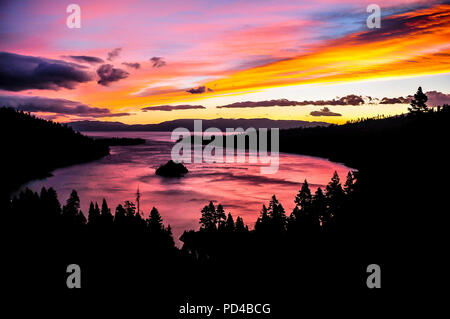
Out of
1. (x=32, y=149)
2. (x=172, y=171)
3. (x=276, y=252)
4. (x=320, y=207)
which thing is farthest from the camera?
(x=32, y=149)

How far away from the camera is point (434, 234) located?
22.1 metres

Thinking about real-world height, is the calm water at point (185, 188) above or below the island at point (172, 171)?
below

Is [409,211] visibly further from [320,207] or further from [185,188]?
[185,188]

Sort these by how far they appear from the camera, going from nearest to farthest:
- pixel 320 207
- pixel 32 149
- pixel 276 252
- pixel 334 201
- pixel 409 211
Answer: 1. pixel 409 211
2. pixel 276 252
3. pixel 334 201
4. pixel 320 207
5. pixel 32 149

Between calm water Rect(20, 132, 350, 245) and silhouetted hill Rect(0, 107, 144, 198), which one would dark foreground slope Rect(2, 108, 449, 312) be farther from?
silhouetted hill Rect(0, 107, 144, 198)

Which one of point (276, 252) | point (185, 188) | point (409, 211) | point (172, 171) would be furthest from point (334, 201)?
point (172, 171)

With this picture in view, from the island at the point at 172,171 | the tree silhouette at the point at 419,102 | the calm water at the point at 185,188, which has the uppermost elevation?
the tree silhouette at the point at 419,102

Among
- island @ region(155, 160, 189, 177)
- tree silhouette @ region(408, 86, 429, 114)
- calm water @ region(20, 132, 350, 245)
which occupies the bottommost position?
calm water @ region(20, 132, 350, 245)

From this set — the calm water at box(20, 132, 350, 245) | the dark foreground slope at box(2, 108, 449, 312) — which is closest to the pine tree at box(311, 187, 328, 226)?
the dark foreground slope at box(2, 108, 449, 312)

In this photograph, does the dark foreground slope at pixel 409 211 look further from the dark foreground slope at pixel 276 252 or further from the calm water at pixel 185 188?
the calm water at pixel 185 188

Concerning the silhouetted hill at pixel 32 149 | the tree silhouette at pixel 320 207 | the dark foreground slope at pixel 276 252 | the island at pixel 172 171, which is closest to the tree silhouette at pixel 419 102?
the dark foreground slope at pixel 276 252

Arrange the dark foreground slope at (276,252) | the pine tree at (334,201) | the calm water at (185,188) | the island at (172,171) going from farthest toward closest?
the island at (172,171) < the calm water at (185,188) < the pine tree at (334,201) < the dark foreground slope at (276,252)

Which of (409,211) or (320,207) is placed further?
(320,207)
